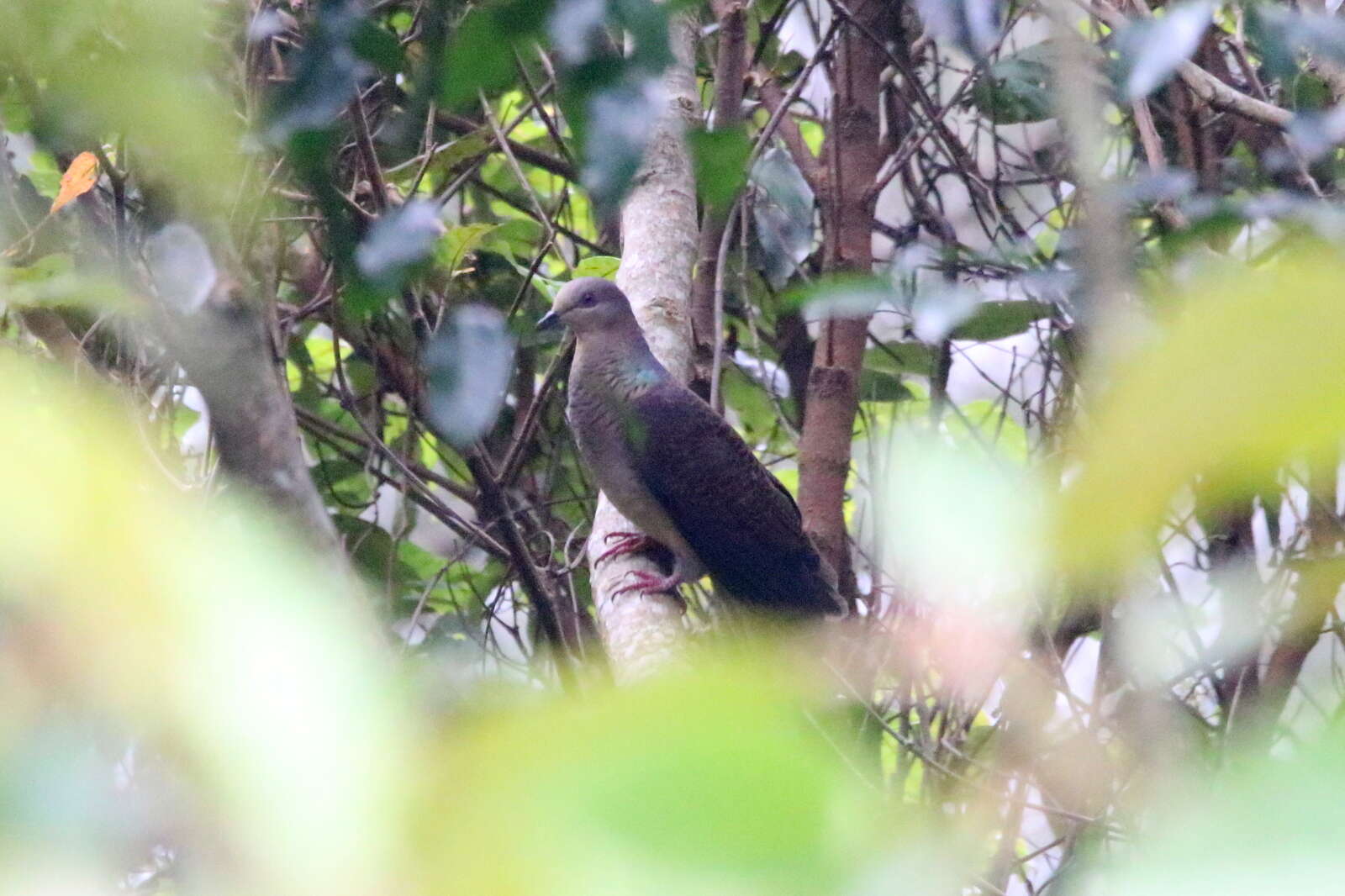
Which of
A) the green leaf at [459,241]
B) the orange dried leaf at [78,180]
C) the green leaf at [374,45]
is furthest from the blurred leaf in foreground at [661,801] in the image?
the green leaf at [459,241]

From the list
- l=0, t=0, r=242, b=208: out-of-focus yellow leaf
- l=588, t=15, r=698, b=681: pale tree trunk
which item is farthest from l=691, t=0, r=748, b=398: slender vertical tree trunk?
l=0, t=0, r=242, b=208: out-of-focus yellow leaf

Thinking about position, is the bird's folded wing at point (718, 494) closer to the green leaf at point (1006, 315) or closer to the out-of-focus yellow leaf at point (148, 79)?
the green leaf at point (1006, 315)

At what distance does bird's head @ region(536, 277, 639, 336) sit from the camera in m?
2.87

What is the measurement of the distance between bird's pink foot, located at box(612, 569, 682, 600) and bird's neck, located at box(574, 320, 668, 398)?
403mm

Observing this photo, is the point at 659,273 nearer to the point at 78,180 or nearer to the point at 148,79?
the point at 78,180

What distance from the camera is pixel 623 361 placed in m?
2.87

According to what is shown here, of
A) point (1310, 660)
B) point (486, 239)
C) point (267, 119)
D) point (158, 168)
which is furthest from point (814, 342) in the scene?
point (158, 168)

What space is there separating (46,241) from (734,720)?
2.59 metres

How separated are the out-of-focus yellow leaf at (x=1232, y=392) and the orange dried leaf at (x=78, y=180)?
1.66 metres

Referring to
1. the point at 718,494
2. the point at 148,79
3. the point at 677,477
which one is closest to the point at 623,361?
the point at 677,477

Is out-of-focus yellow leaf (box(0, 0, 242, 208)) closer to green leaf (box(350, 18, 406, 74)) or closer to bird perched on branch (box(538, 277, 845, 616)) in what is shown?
green leaf (box(350, 18, 406, 74))

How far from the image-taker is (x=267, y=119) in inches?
46.6

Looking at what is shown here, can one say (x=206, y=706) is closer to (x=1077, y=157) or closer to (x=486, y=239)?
(x=1077, y=157)

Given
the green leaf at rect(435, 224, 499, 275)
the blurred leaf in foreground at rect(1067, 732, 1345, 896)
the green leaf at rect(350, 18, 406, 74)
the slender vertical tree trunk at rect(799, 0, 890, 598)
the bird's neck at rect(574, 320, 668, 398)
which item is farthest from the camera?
the slender vertical tree trunk at rect(799, 0, 890, 598)
